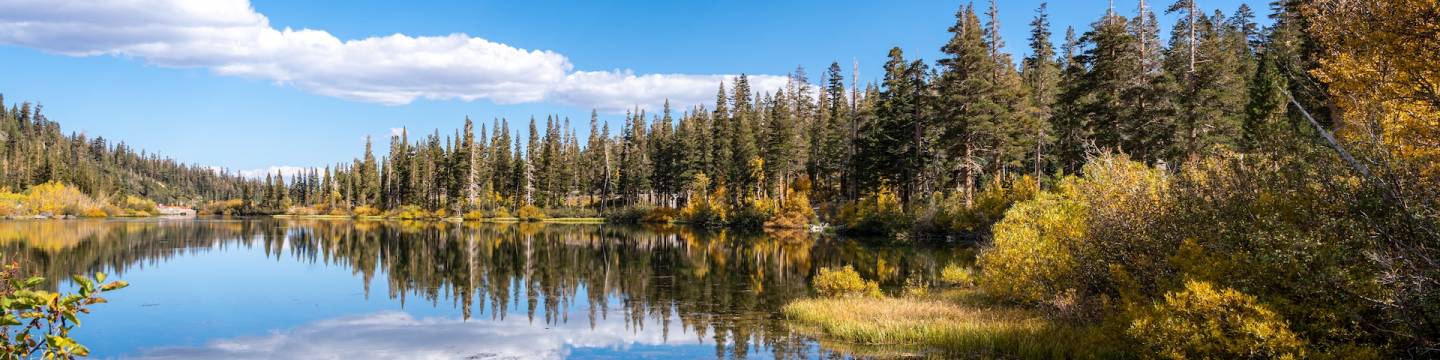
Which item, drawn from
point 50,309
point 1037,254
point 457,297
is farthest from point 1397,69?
point 457,297

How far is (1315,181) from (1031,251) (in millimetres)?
7114

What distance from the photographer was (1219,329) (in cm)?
1036

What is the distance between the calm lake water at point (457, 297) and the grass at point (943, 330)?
764 mm

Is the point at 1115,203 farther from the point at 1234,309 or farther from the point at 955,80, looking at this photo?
the point at 955,80

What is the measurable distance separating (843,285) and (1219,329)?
1218 centimetres

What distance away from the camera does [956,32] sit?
48.6 m

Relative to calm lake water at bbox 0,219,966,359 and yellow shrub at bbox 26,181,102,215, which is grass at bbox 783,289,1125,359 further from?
yellow shrub at bbox 26,181,102,215

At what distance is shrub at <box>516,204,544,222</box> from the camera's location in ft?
317

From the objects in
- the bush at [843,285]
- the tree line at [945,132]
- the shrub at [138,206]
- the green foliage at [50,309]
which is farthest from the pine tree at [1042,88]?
the shrub at [138,206]

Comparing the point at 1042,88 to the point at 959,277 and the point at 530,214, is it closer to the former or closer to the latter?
the point at 959,277

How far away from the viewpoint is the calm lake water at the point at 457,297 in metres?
17.2

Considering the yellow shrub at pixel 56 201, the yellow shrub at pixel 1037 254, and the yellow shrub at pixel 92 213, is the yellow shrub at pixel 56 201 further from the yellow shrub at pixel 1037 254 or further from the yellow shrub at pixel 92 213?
the yellow shrub at pixel 1037 254

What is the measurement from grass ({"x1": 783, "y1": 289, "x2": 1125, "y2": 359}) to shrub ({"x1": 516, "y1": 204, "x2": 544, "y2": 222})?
7937 cm

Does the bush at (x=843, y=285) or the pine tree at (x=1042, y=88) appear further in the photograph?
the pine tree at (x=1042, y=88)
